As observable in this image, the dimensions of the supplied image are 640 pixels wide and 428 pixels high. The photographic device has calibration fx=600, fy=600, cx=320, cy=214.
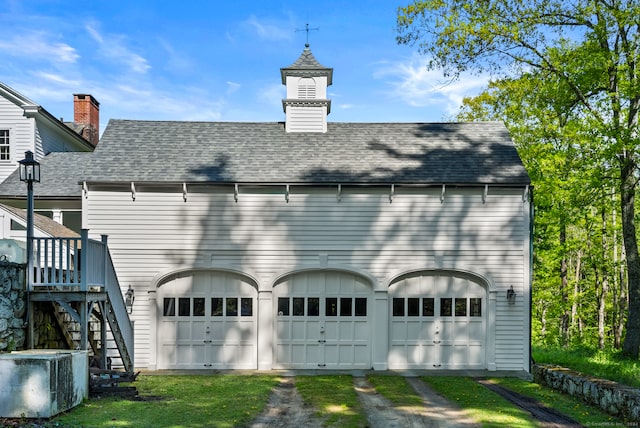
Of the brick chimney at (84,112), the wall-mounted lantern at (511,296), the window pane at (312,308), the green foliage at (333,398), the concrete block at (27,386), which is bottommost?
the green foliage at (333,398)

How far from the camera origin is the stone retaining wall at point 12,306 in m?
10.3

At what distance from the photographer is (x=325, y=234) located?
617 inches

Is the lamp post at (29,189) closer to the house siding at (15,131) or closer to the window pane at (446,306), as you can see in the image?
the window pane at (446,306)

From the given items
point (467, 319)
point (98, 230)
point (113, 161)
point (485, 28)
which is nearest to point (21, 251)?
point (98, 230)

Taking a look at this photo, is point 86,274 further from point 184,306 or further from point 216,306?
point 216,306

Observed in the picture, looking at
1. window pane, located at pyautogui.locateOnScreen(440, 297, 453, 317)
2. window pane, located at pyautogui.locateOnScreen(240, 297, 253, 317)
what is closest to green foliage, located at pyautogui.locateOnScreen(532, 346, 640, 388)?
window pane, located at pyautogui.locateOnScreen(440, 297, 453, 317)

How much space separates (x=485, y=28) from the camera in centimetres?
1855

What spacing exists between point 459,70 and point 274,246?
30.1 ft

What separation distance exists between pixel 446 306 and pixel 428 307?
1.57 feet

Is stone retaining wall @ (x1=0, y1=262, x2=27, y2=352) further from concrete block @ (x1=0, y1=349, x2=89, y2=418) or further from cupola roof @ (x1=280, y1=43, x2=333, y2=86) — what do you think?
cupola roof @ (x1=280, y1=43, x2=333, y2=86)

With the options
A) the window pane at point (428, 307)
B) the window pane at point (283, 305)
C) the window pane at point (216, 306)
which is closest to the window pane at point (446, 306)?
the window pane at point (428, 307)

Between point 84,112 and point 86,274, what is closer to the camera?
point 86,274

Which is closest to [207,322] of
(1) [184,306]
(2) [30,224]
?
(1) [184,306]

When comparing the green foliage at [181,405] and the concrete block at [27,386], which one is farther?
the green foliage at [181,405]
